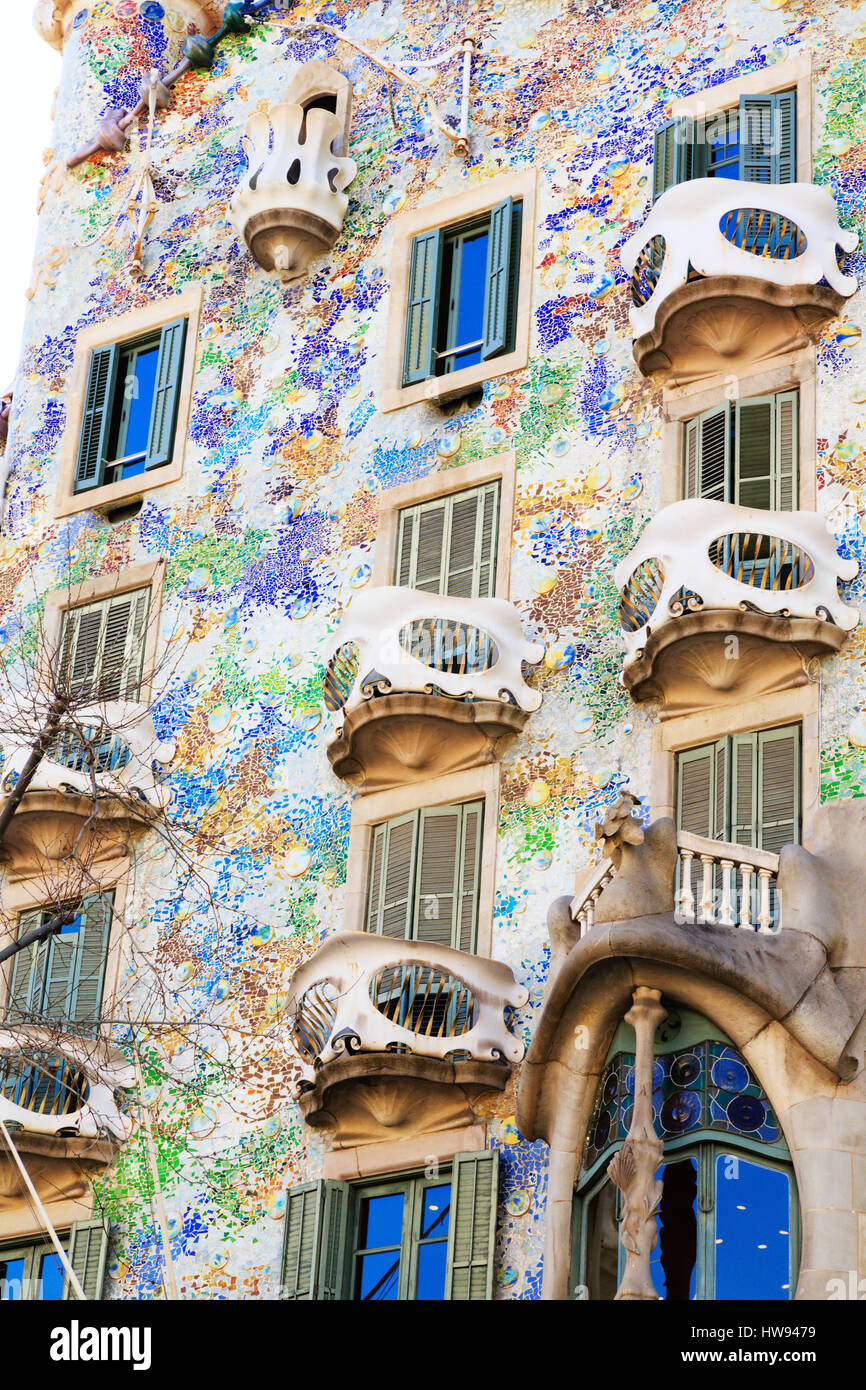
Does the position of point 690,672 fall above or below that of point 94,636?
below

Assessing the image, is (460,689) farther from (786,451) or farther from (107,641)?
(107,641)

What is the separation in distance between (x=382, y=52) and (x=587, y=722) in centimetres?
822

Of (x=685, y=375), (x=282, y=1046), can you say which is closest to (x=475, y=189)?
(x=685, y=375)

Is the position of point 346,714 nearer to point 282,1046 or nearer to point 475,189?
point 282,1046

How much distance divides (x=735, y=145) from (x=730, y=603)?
195 inches

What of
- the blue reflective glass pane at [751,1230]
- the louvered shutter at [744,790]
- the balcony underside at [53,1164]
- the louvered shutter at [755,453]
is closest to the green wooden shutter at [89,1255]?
the balcony underside at [53,1164]

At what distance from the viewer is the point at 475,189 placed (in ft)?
76.6

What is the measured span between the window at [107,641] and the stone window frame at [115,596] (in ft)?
0.16

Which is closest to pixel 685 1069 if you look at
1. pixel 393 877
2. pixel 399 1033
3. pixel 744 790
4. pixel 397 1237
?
pixel 399 1033

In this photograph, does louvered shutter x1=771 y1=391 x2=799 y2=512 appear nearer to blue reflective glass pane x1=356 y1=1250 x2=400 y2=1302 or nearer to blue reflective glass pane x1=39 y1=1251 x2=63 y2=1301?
blue reflective glass pane x1=356 y1=1250 x2=400 y2=1302

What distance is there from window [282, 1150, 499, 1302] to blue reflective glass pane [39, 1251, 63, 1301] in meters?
2.31

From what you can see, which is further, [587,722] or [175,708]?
[175,708]

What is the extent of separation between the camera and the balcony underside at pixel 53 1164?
20312 millimetres

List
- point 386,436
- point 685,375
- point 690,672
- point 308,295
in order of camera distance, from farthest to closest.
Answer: point 308,295 → point 386,436 → point 685,375 → point 690,672
